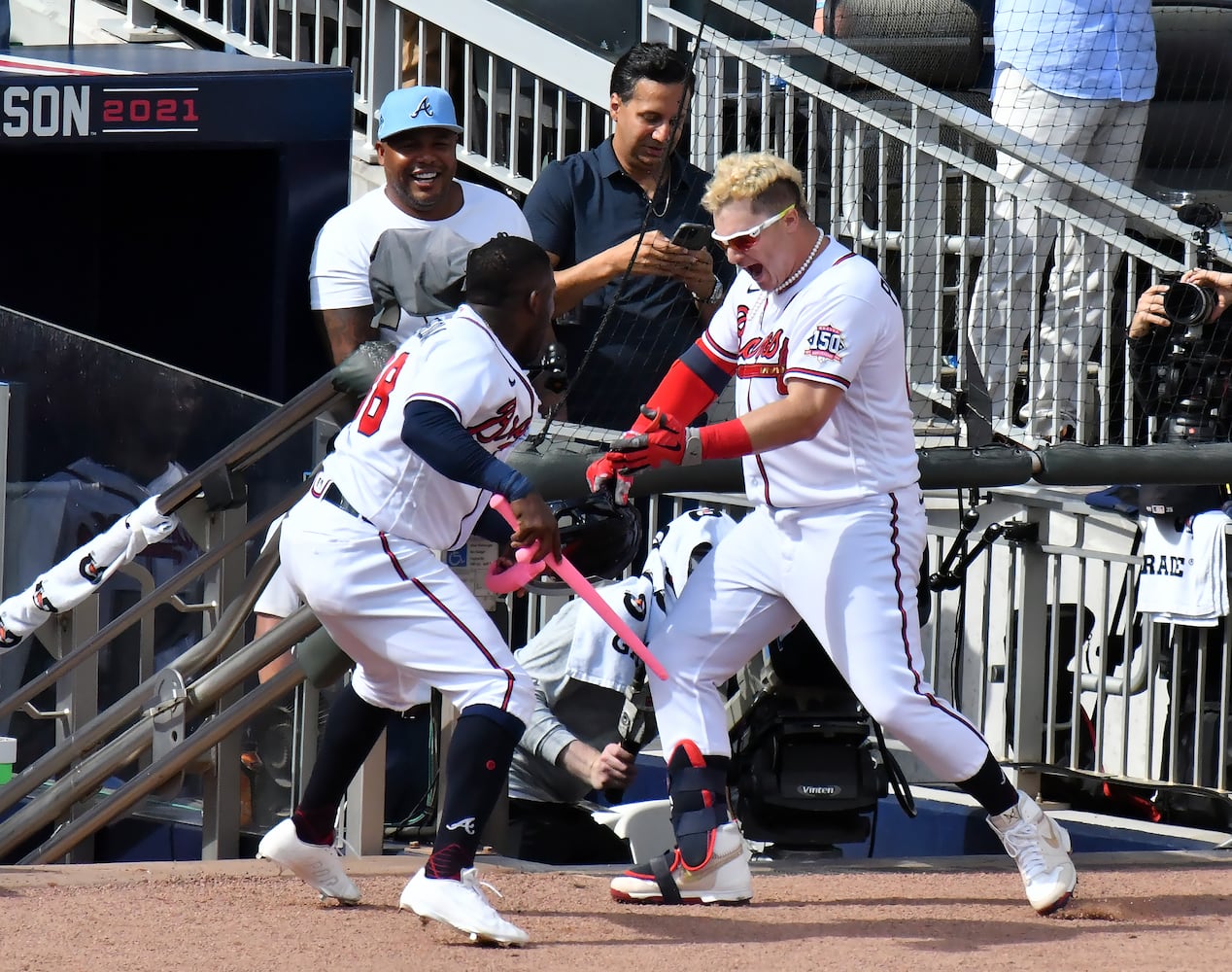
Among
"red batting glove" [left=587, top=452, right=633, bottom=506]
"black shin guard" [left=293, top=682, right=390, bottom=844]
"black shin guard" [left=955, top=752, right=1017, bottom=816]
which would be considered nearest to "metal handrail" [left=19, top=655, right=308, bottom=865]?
"black shin guard" [left=293, top=682, right=390, bottom=844]

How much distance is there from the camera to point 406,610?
4164 mm

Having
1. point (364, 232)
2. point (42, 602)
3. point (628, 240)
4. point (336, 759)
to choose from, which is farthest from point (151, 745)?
point (628, 240)

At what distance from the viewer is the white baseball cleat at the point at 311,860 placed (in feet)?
14.1

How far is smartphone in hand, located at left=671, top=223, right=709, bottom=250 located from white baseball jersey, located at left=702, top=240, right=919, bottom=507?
34.8 inches

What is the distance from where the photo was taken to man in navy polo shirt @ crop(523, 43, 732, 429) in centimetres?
576

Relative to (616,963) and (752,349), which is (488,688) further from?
(752,349)

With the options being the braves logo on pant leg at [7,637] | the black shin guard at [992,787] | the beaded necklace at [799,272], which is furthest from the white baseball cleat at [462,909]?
the braves logo on pant leg at [7,637]

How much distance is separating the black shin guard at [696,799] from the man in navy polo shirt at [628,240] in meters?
1.44

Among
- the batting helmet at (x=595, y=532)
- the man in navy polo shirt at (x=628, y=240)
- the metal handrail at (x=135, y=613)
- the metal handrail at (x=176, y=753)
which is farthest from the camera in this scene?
the man in navy polo shirt at (x=628, y=240)

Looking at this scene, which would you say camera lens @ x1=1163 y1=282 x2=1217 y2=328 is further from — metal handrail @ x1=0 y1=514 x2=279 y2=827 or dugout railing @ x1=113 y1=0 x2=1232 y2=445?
metal handrail @ x1=0 y1=514 x2=279 y2=827

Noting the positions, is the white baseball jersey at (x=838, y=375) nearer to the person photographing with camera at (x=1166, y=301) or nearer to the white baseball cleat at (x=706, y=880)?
the white baseball cleat at (x=706, y=880)

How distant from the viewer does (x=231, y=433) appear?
219 inches

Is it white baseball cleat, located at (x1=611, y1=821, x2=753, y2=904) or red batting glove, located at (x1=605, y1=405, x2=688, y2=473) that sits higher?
red batting glove, located at (x1=605, y1=405, x2=688, y2=473)

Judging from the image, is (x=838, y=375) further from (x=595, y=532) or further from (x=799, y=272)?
(x=595, y=532)
